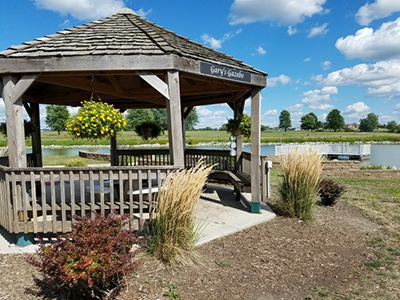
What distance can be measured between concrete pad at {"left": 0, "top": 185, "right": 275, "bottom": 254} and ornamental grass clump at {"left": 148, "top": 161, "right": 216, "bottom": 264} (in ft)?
2.06

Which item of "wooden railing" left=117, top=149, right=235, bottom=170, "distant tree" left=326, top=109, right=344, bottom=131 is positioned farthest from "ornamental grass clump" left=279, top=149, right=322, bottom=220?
"distant tree" left=326, top=109, right=344, bottom=131

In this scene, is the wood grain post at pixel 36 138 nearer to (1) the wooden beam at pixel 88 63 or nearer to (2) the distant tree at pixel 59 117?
(2) the distant tree at pixel 59 117

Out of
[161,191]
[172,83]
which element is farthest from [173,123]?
[161,191]

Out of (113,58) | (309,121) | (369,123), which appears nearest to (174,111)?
(113,58)

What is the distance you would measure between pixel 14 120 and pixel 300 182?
13.9 feet

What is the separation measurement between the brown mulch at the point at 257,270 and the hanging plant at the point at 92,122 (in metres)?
1.58

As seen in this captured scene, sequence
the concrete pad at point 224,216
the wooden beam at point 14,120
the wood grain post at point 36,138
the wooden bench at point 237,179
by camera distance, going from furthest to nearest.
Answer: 1. the wood grain post at point 36,138
2. the wooden bench at point 237,179
3. the concrete pad at point 224,216
4. the wooden beam at point 14,120

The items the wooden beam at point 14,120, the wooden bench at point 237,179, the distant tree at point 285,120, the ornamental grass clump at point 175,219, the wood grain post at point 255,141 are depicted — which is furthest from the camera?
the distant tree at point 285,120

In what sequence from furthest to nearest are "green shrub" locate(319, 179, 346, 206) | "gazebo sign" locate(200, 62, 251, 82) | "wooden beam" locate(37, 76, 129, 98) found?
"green shrub" locate(319, 179, 346, 206)
"wooden beam" locate(37, 76, 129, 98)
"gazebo sign" locate(200, 62, 251, 82)

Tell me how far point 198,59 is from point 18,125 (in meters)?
2.50

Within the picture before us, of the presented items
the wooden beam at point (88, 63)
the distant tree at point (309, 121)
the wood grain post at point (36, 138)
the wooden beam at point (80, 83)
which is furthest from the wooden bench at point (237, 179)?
the distant tree at point (309, 121)

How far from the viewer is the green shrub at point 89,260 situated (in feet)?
6.82

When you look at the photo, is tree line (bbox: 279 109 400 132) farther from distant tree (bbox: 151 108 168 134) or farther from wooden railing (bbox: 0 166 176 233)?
wooden railing (bbox: 0 166 176 233)

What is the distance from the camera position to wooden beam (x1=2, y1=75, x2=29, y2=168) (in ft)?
11.7
